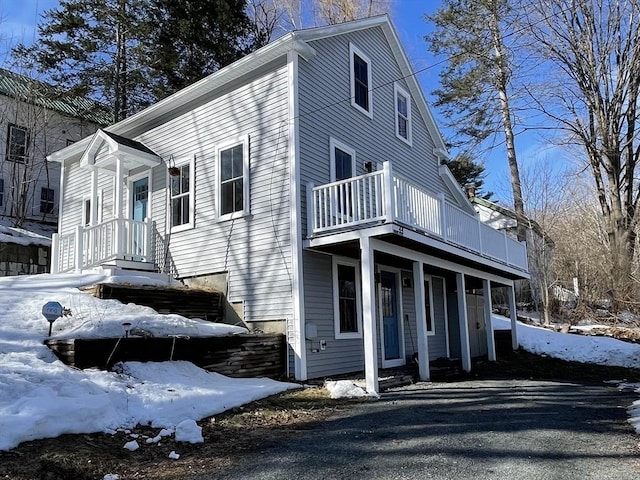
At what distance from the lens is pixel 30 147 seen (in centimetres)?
2017

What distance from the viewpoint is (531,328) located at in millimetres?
16953

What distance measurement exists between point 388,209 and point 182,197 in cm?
515

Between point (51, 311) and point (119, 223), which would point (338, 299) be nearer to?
point (119, 223)

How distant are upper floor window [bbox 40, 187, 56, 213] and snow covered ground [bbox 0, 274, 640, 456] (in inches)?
503

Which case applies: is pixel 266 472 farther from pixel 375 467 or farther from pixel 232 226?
pixel 232 226

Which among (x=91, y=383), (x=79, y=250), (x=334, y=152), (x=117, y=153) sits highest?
(x=117, y=153)

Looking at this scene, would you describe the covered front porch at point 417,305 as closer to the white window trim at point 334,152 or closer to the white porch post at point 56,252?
the white window trim at point 334,152

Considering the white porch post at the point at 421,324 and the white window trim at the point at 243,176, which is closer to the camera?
the white porch post at the point at 421,324

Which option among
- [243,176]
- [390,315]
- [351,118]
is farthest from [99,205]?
[390,315]

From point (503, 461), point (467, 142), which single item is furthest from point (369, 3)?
point (503, 461)

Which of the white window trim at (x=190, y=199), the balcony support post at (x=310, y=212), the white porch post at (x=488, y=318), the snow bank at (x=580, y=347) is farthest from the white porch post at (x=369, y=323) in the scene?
the snow bank at (x=580, y=347)

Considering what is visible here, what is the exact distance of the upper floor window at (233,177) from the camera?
32.2ft

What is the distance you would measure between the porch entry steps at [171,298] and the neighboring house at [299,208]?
399 mm

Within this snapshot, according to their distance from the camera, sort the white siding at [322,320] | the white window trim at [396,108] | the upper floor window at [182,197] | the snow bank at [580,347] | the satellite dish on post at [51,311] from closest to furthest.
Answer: the satellite dish on post at [51,311] < the white siding at [322,320] < the upper floor window at [182,197] < the white window trim at [396,108] < the snow bank at [580,347]
